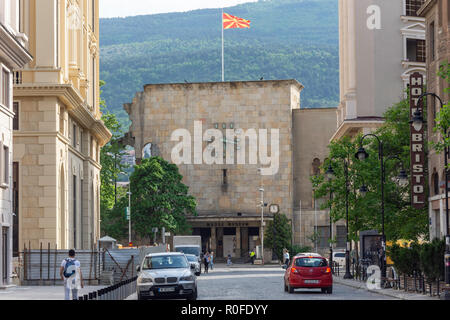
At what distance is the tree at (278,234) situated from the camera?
10012cm

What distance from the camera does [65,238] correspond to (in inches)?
2135

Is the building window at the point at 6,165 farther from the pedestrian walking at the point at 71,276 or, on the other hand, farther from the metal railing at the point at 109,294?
the pedestrian walking at the point at 71,276

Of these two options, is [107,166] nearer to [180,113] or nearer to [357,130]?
[180,113]

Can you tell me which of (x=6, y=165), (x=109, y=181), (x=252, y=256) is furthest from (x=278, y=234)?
(x=6, y=165)

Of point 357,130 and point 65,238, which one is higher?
point 357,130

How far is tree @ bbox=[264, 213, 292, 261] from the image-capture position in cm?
10012

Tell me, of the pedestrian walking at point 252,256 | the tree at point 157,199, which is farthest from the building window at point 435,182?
the pedestrian walking at point 252,256

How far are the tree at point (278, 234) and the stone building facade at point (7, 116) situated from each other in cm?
6129

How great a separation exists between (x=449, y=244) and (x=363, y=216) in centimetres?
2646

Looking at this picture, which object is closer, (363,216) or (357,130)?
(363,216)

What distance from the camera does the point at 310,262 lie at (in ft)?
122

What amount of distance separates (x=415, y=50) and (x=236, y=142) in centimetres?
3738

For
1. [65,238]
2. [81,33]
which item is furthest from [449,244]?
[81,33]

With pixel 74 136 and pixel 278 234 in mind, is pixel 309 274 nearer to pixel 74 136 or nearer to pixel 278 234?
pixel 74 136
